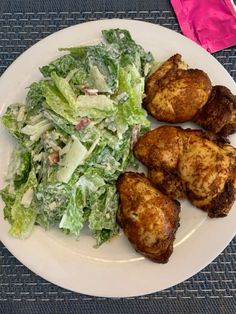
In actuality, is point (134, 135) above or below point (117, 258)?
above

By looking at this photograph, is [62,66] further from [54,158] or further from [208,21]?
[208,21]

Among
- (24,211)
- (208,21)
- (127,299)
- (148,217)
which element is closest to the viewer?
(148,217)

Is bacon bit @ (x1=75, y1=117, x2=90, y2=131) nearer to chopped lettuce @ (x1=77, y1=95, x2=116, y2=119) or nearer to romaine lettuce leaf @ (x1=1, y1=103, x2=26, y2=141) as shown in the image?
chopped lettuce @ (x1=77, y1=95, x2=116, y2=119)

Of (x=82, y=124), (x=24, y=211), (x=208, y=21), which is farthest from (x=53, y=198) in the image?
(x=208, y=21)

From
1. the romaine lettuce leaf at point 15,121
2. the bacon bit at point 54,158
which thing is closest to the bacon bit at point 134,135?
the bacon bit at point 54,158

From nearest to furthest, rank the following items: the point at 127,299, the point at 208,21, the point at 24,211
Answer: the point at 24,211 < the point at 127,299 < the point at 208,21

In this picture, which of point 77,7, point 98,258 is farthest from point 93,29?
point 98,258
